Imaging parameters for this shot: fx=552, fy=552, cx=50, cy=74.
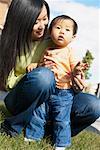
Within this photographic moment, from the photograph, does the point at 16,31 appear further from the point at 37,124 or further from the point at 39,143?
the point at 39,143

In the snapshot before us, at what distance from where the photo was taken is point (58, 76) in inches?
176

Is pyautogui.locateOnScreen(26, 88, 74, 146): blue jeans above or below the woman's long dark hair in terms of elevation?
below

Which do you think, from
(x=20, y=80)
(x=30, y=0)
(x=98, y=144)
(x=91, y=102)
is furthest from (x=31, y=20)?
(x=98, y=144)

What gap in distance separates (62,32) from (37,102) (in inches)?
24.1

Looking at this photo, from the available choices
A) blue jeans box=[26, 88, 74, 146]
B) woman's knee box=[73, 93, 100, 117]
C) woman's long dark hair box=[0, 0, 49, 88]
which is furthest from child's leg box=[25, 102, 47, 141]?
woman's long dark hair box=[0, 0, 49, 88]

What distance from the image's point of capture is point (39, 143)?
4492 millimetres

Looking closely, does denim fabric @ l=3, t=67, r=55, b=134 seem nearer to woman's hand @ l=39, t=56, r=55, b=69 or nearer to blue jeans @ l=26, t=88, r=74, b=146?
blue jeans @ l=26, t=88, r=74, b=146

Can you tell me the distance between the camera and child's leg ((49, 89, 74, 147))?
4.51 meters

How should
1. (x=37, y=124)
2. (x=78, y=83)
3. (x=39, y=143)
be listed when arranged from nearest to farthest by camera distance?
(x=78, y=83) → (x=39, y=143) → (x=37, y=124)

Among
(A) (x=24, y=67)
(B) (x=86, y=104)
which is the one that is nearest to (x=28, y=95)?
(A) (x=24, y=67)

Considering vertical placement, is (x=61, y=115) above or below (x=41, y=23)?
below

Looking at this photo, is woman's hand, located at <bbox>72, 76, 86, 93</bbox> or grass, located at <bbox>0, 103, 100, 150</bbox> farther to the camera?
woman's hand, located at <bbox>72, 76, 86, 93</bbox>

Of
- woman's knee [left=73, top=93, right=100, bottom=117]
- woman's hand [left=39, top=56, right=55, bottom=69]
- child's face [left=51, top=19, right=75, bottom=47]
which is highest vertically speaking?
child's face [left=51, top=19, right=75, bottom=47]

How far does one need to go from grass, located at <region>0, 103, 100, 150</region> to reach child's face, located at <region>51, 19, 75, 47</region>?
83cm
